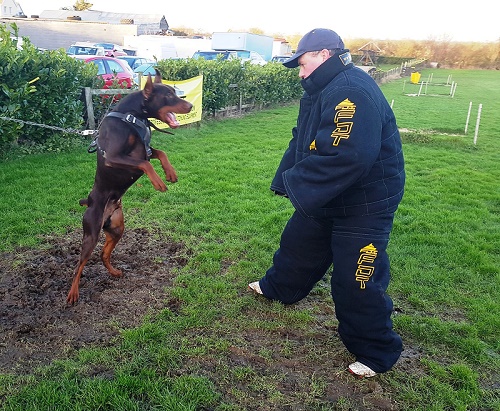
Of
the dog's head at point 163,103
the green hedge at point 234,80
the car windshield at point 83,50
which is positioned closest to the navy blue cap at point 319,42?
the dog's head at point 163,103

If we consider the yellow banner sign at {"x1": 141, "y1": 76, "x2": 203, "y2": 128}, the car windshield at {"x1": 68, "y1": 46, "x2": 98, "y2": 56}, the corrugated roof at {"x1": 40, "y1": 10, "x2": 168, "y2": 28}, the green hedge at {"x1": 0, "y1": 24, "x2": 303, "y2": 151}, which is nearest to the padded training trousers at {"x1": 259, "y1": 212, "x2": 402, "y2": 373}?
the green hedge at {"x1": 0, "y1": 24, "x2": 303, "y2": 151}

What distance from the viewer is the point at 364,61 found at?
55.0 meters

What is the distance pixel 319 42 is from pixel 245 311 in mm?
2452

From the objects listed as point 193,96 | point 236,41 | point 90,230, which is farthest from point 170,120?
point 236,41

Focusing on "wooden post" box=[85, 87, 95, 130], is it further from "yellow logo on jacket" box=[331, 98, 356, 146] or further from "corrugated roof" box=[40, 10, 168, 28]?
"corrugated roof" box=[40, 10, 168, 28]

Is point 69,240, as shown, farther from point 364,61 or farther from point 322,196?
point 364,61

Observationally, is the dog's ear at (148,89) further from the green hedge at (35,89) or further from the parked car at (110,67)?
the parked car at (110,67)

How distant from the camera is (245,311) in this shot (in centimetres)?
416

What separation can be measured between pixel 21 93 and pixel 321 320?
279 inches

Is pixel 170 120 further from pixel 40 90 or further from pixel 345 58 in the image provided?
pixel 40 90

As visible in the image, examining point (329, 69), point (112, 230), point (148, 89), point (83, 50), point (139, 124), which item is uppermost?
point (329, 69)

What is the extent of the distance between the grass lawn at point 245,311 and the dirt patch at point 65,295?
2.6 inches

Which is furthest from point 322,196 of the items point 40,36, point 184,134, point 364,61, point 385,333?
point 364,61

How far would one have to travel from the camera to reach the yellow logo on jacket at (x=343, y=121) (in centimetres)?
278
